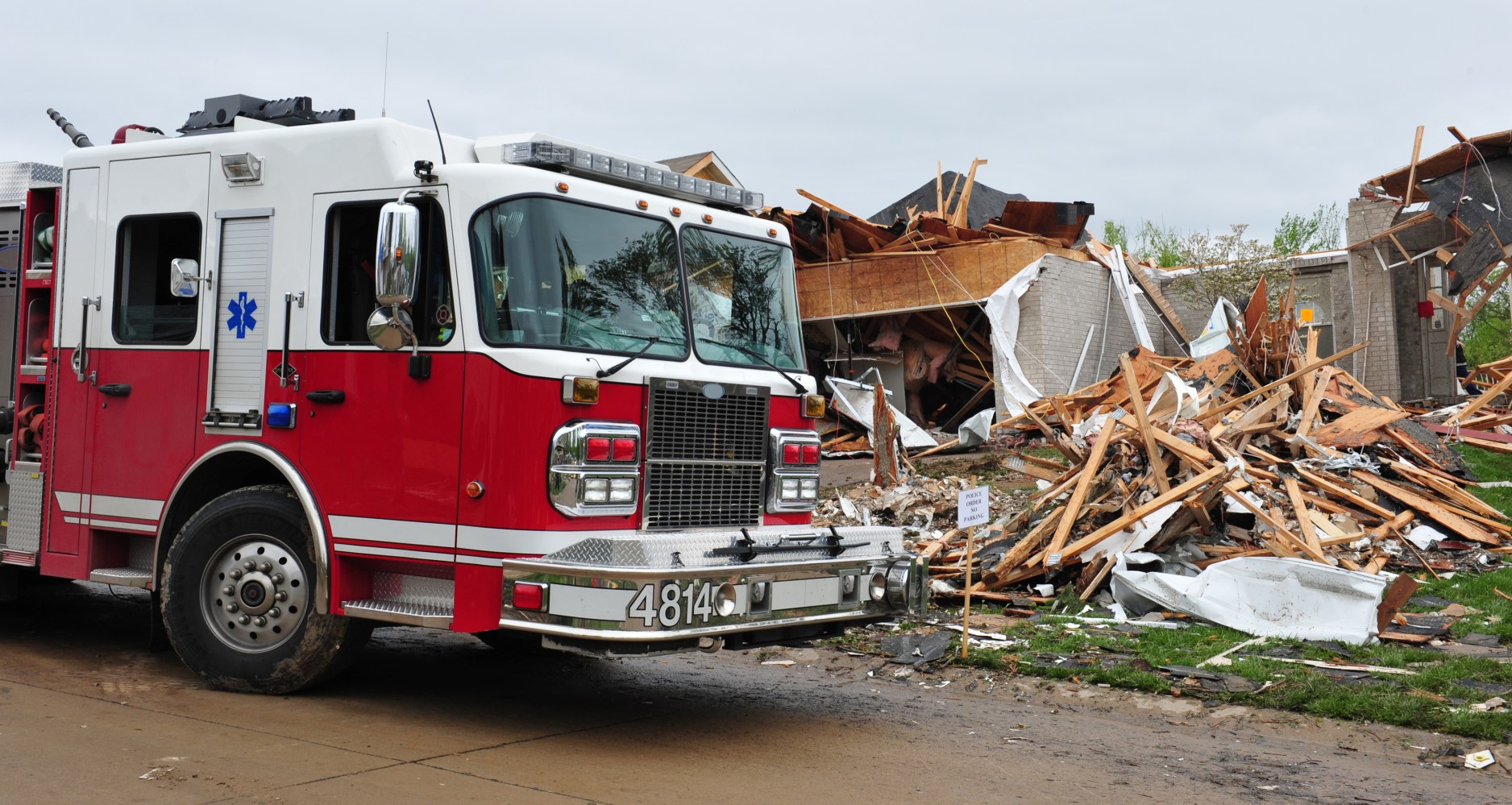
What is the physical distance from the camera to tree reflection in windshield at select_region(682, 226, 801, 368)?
7.08 m

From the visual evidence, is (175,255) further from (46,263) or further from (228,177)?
Answer: (46,263)

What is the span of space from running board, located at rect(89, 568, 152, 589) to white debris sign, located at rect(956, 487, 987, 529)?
5001 millimetres

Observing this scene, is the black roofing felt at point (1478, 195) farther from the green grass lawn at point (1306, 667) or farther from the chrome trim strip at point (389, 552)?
the chrome trim strip at point (389, 552)

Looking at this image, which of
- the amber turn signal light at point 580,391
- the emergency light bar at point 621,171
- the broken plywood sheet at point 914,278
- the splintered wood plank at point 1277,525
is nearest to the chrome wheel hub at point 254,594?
the amber turn signal light at point 580,391

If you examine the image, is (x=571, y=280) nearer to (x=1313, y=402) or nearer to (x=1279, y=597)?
(x=1279, y=597)

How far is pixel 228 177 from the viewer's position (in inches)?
279

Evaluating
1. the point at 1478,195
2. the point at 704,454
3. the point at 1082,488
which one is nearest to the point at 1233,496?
the point at 1082,488

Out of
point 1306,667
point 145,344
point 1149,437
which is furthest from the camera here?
point 1149,437

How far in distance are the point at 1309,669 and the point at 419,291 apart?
18.9 ft

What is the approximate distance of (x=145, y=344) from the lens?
7348 mm

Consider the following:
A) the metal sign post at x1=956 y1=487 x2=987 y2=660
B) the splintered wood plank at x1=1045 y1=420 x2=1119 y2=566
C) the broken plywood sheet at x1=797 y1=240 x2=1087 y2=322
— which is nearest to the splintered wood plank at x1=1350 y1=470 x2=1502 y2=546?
the splintered wood plank at x1=1045 y1=420 x2=1119 y2=566

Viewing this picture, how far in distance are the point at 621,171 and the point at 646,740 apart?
2971mm

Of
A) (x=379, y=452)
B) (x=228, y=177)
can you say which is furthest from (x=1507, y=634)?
(x=228, y=177)

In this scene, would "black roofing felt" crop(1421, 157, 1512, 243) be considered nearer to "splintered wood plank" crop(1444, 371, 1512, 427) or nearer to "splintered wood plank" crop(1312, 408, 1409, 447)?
"splintered wood plank" crop(1444, 371, 1512, 427)
